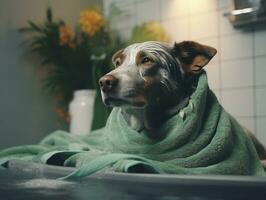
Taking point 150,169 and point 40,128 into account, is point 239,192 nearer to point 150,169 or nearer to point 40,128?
point 150,169

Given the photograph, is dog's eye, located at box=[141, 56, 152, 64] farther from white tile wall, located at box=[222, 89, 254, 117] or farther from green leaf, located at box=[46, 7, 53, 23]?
green leaf, located at box=[46, 7, 53, 23]

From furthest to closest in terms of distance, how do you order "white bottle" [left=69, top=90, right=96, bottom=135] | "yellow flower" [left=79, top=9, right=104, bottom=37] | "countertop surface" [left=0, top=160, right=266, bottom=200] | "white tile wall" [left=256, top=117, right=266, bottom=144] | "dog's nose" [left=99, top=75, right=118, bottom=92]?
"yellow flower" [left=79, top=9, right=104, bottom=37]
"white bottle" [left=69, top=90, right=96, bottom=135]
"white tile wall" [left=256, top=117, right=266, bottom=144]
"dog's nose" [left=99, top=75, right=118, bottom=92]
"countertop surface" [left=0, top=160, right=266, bottom=200]

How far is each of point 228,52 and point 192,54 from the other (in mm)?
613

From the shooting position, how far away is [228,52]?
118cm

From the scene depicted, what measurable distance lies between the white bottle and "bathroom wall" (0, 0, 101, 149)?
12 centimetres

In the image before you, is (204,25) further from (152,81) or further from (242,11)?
(152,81)

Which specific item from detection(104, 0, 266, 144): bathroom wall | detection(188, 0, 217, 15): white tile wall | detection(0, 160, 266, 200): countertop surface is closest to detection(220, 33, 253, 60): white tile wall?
detection(104, 0, 266, 144): bathroom wall

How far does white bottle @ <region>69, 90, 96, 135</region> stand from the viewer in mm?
1194

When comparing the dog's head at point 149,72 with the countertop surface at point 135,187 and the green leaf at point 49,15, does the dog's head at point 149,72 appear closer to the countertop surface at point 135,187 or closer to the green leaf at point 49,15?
the countertop surface at point 135,187

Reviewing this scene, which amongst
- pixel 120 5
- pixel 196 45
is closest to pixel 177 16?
pixel 120 5

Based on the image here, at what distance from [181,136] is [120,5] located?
0.94 m

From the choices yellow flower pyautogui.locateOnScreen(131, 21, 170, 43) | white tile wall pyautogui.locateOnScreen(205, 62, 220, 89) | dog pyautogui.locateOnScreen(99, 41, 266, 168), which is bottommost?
white tile wall pyautogui.locateOnScreen(205, 62, 220, 89)

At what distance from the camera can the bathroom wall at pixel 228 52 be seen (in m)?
1.12

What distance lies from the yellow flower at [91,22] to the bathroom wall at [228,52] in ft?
0.61
